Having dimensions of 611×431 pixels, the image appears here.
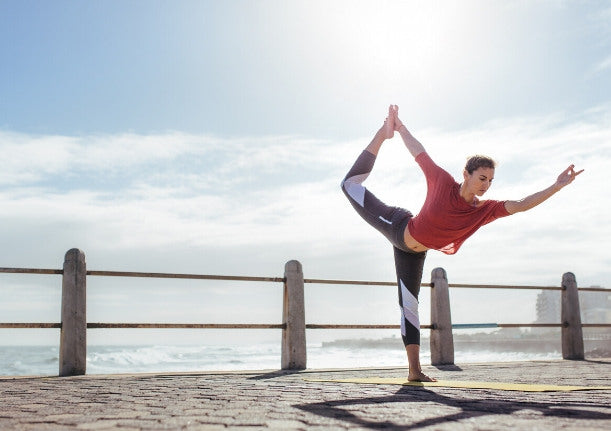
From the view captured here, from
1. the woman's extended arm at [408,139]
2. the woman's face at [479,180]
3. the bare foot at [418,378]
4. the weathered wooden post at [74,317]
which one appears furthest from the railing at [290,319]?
the woman's face at [479,180]

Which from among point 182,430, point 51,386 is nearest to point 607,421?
point 182,430

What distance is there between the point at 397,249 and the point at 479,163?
3.82 feet

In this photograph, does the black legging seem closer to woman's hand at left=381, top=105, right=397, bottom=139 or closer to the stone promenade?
woman's hand at left=381, top=105, right=397, bottom=139

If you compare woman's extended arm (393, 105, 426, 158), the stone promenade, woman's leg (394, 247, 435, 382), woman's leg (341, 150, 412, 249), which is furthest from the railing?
woman's extended arm (393, 105, 426, 158)

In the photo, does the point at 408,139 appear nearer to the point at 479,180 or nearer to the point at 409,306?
the point at 479,180

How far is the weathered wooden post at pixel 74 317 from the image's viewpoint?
23.1 feet

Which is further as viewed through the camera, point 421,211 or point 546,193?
point 421,211

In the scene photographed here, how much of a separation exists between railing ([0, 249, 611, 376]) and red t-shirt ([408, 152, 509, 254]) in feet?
10.5

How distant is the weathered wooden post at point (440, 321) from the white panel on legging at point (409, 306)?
370cm

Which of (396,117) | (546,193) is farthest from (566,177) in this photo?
(396,117)

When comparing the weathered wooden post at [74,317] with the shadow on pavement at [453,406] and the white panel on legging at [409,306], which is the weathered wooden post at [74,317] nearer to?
the white panel on legging at [409,306]

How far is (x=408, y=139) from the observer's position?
5.23 m

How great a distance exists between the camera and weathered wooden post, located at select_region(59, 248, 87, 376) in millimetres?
7047

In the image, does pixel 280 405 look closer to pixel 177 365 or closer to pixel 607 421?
pixel 607 421
